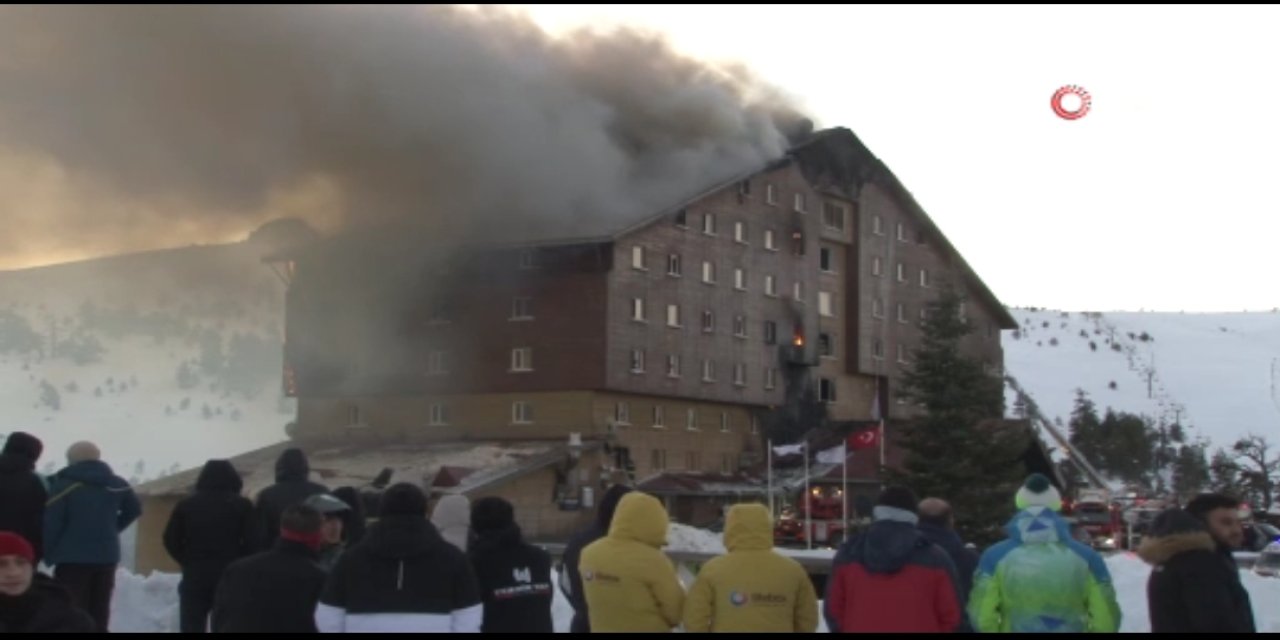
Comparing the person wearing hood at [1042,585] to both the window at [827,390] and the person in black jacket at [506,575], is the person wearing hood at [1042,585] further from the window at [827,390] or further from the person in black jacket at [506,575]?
the window at [827,390]

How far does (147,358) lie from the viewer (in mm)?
103312

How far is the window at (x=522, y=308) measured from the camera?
46.8 meters

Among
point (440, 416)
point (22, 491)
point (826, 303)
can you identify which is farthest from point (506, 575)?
point (826, 303)

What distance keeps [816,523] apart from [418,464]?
1093 centimetres

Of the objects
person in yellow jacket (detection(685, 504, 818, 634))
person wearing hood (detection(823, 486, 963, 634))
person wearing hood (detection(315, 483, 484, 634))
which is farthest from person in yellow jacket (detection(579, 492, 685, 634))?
person wearing hood (detection(315, 483, 484, 634))

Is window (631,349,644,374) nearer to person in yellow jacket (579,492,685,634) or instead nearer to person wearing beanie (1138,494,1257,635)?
person in yellow jacket (579,492,685,634)

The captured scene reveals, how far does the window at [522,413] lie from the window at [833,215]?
1437 centimetres

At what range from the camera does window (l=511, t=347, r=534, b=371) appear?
4644cm

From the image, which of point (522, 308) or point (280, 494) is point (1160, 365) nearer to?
point (522, 308)

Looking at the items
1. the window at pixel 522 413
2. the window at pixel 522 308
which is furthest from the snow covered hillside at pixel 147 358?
the window at pixel 522 413

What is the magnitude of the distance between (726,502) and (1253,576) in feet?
101

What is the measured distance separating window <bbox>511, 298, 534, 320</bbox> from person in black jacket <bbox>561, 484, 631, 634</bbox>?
36.6 meters

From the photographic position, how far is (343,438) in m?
48.9

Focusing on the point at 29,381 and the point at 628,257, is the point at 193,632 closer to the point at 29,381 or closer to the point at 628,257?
the point at 628,257
